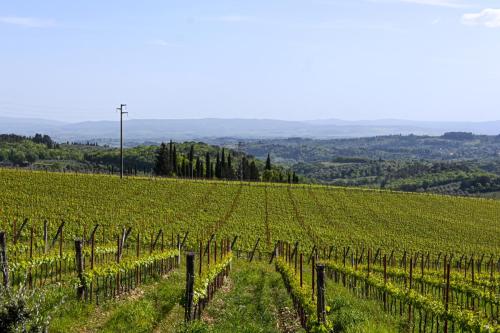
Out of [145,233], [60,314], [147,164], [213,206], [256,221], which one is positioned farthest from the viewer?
[147,164]

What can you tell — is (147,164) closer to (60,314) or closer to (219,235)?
(219,235)

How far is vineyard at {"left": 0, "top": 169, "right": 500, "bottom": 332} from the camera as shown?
53.4 ft

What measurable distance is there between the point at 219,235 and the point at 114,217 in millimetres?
10559

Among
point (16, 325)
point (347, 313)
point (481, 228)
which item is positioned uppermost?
point (16, 325)

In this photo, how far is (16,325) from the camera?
35.9ft

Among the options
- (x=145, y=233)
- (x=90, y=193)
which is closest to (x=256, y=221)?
(x=145, y=233)

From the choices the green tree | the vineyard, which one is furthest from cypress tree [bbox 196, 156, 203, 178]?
the vineyard

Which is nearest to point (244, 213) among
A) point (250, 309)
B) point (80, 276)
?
point (250, 309)

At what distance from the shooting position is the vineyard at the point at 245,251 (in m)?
16.3

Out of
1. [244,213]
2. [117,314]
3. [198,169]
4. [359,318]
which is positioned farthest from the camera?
[198,169]

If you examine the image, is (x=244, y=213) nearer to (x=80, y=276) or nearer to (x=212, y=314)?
(x=212, y=314)

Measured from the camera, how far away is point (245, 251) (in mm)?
45469

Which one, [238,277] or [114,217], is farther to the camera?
[114,217]

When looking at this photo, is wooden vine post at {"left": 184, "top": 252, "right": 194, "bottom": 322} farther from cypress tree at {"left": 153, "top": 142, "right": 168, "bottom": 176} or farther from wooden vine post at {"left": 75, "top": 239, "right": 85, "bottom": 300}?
cypress tree at {"left": 153, "top": 142, "right": 168, "bottom": 176}
